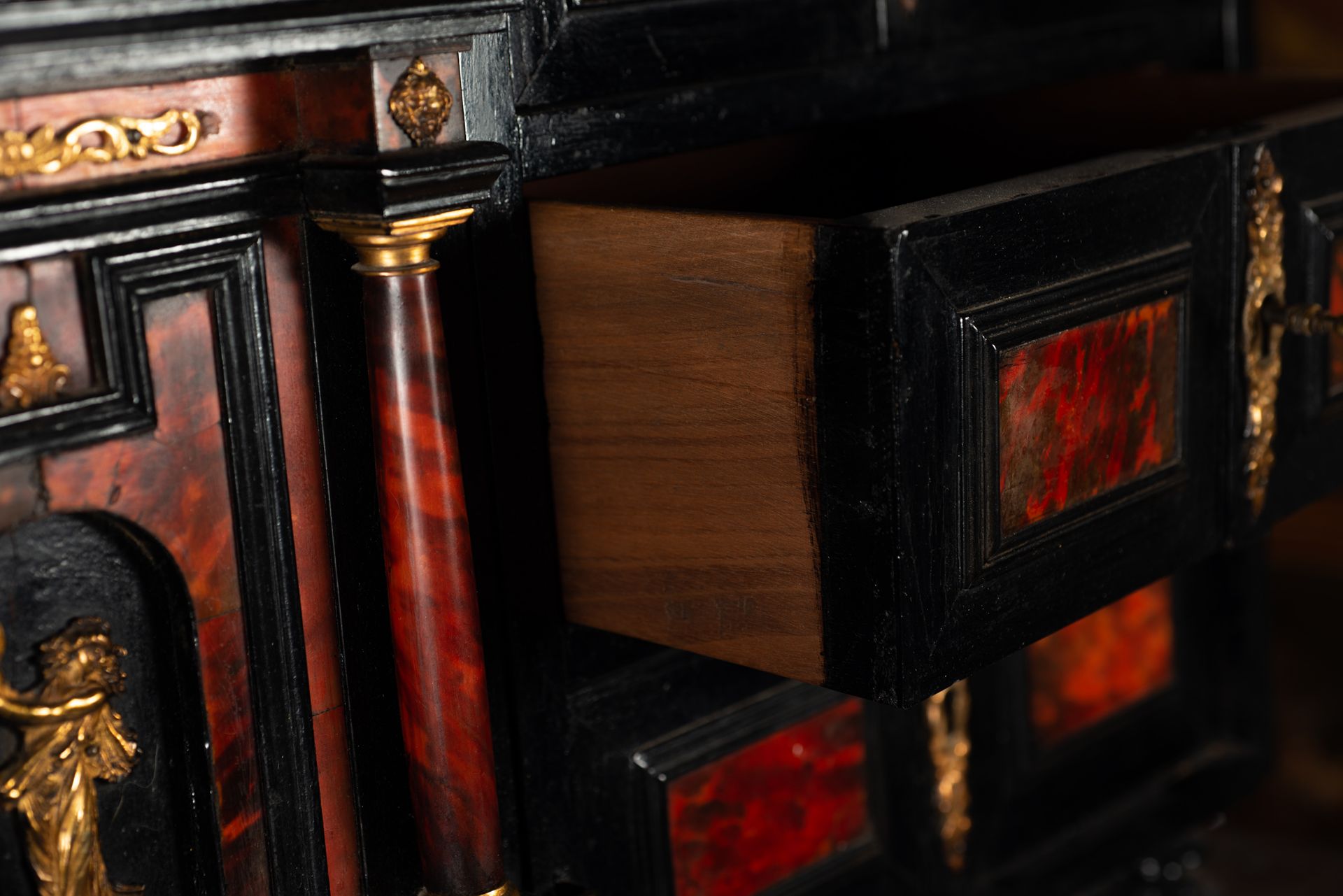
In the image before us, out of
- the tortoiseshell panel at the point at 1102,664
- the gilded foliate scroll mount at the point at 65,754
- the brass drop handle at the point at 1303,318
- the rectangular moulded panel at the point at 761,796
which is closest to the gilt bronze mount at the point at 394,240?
the gilded foliate scroll mount at the point at 65,754

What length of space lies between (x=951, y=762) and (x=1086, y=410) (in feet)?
1.93

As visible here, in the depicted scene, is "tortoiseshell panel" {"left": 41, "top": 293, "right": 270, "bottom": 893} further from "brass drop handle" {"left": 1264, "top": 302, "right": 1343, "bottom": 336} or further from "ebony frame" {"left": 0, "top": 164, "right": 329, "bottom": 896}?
"brass drop handle" {"left": 1264, "top": 302, "right": 1343, "bottom": 336}

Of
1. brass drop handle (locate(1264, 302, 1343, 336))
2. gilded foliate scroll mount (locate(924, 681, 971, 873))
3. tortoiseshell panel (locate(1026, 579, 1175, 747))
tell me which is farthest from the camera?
tortoiseshell panel (locate(1026, 579, 1175, 747))

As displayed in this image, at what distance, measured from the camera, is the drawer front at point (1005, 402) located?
2.78ft

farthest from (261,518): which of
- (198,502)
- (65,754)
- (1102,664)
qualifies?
(1102,664)

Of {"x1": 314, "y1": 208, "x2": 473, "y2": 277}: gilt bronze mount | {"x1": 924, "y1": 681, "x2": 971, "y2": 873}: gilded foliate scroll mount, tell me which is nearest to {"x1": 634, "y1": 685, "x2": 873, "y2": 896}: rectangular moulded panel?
{"x1": 924, "y1": 681, "x2": 971, "y2": 873}: gilded foliate scroll mount

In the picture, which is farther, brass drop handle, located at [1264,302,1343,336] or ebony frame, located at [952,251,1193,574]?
brass drop handle, located at [1264,302,1343,336]

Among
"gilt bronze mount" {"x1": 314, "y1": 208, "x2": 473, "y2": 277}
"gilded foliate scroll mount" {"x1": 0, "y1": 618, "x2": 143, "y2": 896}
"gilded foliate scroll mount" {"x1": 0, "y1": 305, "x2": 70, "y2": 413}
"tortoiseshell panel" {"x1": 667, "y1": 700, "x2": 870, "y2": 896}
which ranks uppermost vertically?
"gilt bronze mount" {"x1": 314, "y1": 208, "x2": 473, "y2": 277}

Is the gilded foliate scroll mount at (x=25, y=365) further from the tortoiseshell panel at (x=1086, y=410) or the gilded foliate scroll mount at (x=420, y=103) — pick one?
the tortoiseshell panel at (x=1086, y=410)

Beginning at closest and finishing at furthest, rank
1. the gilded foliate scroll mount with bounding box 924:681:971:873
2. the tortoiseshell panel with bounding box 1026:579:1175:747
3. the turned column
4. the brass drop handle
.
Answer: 1. the turned column
2. the brass drop handle
3. the gilded foliate scroll mount with bounding box 924:681:971:873
4. the tortoiseshell panel with bounding box 1026:579:1175:747

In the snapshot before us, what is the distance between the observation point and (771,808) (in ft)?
4.18

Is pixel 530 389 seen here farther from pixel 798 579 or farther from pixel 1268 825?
pixel 1268 825

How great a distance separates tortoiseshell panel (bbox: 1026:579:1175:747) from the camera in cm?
156

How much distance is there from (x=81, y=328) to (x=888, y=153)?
2.31 ft
